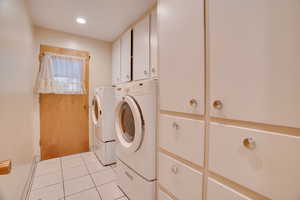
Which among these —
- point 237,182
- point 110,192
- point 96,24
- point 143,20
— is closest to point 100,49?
point 96,24

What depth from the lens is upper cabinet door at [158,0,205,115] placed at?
2.46 feet

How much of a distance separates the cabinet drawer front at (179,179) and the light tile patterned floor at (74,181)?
79cm

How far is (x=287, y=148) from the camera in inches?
18.2

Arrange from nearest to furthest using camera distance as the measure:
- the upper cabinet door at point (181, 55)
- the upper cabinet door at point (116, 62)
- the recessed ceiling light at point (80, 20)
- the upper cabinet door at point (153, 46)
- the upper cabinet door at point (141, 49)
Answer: the upper cabinet door at point (181, 55)
the upper cabinet door at point (153, 46)
the upper cabinet door at point (141, 49)
the recessed ceiling light at point (80, 20)
the upper cabinet door at point (116, 62)

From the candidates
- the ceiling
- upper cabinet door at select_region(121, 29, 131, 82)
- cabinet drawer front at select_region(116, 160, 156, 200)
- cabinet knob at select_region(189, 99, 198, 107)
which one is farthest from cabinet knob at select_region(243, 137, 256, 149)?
upper cabinet door at select_region(121, 29, 131, 82)

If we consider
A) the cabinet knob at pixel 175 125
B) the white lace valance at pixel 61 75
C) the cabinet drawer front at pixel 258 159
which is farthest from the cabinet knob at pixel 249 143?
the white lace valance at pixel 61 75

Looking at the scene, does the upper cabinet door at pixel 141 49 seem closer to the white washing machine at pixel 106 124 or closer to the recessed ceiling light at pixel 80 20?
the white washing machine at pixel 106 124

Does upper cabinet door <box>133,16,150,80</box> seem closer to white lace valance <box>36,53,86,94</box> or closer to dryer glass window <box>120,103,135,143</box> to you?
dryer glass window <box>120,103,135,143</box>

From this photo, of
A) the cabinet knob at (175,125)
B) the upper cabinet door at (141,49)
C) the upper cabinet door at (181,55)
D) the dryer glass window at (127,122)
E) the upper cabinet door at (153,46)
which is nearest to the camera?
the upper cabinet door at (181,55)

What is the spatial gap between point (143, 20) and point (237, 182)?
197 cm

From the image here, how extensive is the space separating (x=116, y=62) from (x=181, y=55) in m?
2.03

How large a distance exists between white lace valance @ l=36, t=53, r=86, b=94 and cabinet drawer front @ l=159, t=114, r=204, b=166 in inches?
80.3

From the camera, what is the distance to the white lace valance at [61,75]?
2.18 m

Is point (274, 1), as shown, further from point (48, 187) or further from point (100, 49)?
point (100, 49)
